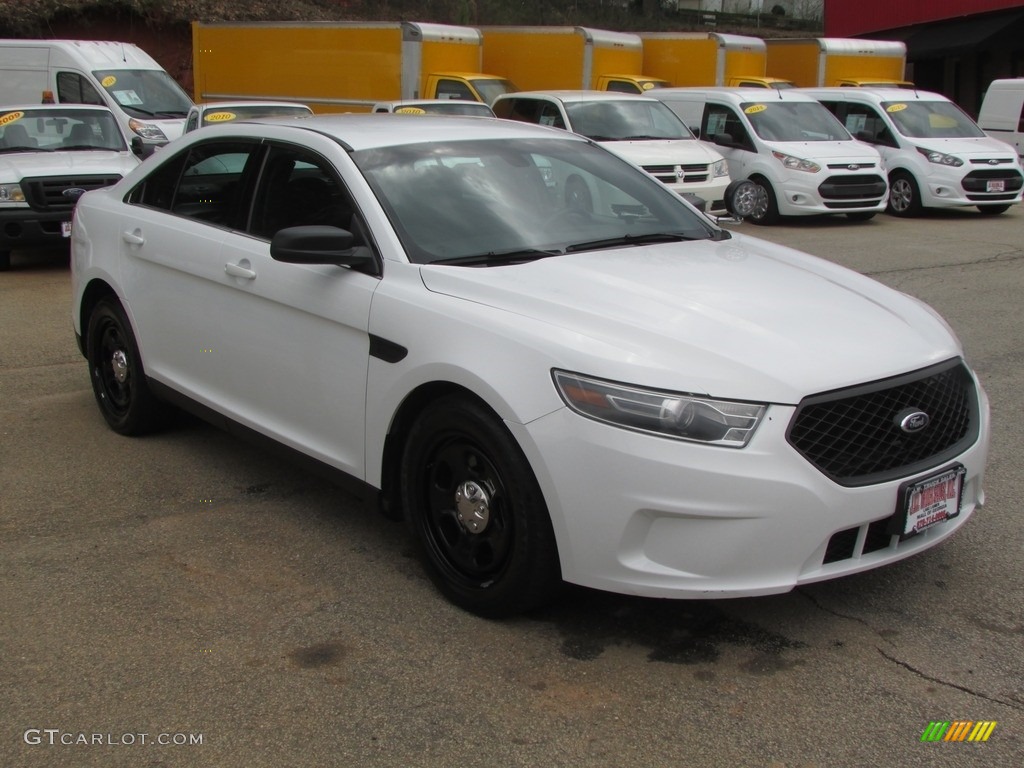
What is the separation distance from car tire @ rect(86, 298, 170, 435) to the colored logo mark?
401cm

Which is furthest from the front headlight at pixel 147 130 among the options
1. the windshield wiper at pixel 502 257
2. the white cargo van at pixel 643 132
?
the windshield wiper at pixel 502 257

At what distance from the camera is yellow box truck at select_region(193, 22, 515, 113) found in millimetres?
18844

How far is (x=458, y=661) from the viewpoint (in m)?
3.59

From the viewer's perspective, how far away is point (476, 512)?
3.80m

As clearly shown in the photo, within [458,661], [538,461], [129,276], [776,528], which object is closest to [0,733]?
[458,661]

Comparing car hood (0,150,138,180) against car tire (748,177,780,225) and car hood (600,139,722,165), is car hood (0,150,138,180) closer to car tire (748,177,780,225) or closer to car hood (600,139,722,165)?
car hood (600,139,722,165)

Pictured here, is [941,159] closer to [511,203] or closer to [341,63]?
[341,63]

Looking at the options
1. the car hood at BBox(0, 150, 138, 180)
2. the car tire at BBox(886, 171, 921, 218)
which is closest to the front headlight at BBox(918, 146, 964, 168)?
the car tire at BBox(886, 171, 921, 218)

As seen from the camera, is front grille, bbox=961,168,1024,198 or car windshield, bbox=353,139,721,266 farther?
front grille, bbox=961,168,1024,198

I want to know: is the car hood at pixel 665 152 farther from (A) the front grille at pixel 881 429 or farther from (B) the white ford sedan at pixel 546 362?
(A) the front grille at pixel 881 429

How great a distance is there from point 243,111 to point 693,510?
555 inches

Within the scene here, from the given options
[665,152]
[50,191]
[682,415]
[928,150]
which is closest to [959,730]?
[682,415]

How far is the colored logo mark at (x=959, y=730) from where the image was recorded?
314 cm

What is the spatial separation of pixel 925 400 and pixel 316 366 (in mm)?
2239
